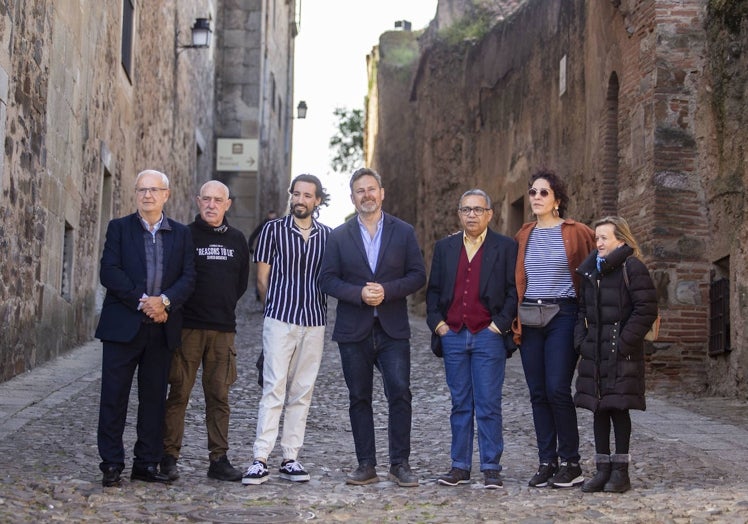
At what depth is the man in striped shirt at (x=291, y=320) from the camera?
6.56 metres

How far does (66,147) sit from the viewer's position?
40.2 feet

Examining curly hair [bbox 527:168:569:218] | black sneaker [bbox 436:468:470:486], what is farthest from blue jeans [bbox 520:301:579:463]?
curly hair [bbox 527:168:569:218]

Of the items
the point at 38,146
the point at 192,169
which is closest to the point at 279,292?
the point at 38,146

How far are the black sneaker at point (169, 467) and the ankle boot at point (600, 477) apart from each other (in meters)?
2.15

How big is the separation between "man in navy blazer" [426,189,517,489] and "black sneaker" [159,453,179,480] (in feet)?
4.68

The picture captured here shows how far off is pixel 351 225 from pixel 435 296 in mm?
623

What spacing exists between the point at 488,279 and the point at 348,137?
46963 mm

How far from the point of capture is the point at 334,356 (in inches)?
545

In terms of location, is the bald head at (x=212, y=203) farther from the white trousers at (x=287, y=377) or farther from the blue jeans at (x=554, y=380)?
the blue jeans at (x=554, y=380)

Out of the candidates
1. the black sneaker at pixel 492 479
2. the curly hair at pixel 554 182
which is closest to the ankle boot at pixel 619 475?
the black sneaker at pixel 492 479

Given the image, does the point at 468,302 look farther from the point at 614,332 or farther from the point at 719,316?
the point at 719,316

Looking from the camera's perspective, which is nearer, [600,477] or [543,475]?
[600,477]

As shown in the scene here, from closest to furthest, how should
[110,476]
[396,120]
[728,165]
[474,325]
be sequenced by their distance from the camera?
1. [110,476]
2. [474,325]
3. [728,165]
4. [396,120]

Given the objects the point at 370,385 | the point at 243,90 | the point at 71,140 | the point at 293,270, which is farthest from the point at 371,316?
the point at 243,90
